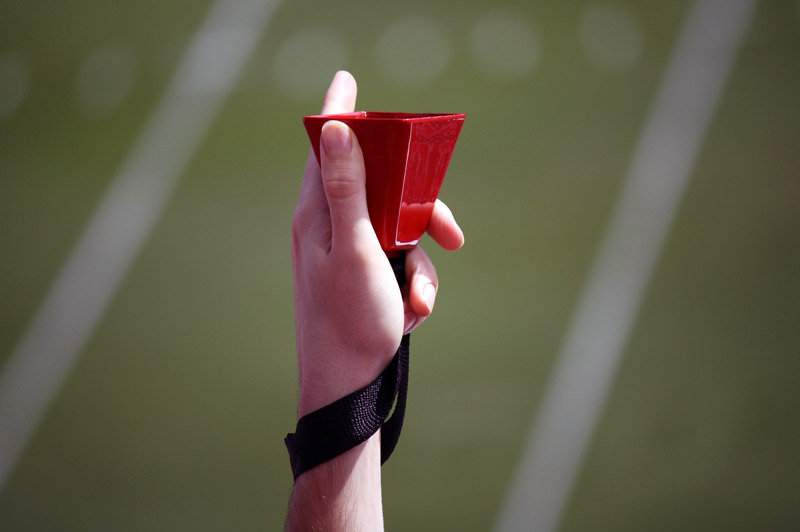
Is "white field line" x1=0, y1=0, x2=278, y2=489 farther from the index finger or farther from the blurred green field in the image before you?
the index finger

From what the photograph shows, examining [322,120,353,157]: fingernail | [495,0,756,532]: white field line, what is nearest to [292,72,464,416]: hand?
[322,120,353,157]: fingernail

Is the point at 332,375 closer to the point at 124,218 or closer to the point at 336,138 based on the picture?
the point at 336,138

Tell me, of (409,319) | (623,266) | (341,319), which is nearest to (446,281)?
(623,266)

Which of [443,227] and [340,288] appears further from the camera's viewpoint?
[443,227]

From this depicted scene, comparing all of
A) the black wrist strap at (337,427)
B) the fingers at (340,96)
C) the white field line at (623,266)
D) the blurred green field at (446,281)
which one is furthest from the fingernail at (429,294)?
the white field line at (623,266)

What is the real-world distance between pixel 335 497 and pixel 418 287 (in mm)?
244

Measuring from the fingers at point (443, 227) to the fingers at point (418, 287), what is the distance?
0.11ft

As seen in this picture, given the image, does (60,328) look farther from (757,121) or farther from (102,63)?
(757,121)

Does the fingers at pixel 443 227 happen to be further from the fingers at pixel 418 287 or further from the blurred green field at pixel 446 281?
the blurred green field at pixel 446 281

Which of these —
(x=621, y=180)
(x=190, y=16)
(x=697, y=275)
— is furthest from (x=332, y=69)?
(x=697, y=275)

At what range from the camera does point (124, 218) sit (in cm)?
144

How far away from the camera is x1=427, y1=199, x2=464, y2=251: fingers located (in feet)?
2.68

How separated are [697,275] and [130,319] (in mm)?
1246

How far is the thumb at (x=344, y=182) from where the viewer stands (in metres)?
0.65
